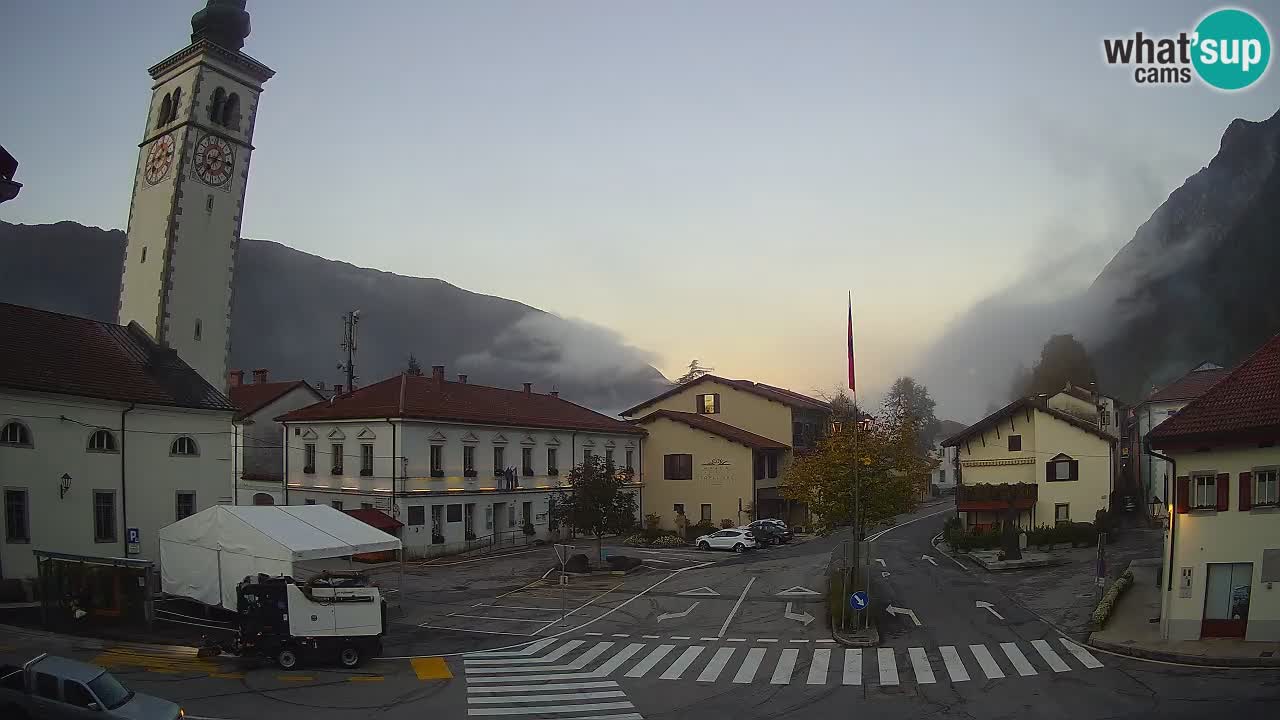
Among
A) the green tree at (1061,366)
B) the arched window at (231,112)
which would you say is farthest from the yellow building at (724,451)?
the green tree at (1061,366)

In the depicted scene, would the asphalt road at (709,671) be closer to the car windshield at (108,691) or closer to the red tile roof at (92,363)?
the car windshield at (108,691)

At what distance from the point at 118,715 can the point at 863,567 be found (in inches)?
1246

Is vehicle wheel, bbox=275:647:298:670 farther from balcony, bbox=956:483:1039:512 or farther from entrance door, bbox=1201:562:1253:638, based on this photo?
balcony, bbox=956:483:1039:512

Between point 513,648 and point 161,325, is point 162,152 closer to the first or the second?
point 161,325

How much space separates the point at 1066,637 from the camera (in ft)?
79.1

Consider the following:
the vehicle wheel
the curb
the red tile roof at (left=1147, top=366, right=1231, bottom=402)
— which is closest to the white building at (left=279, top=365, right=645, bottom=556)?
the vehicle wheel


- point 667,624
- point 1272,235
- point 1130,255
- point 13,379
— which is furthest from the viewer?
point 1130,255

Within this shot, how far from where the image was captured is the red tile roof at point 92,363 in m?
31.5

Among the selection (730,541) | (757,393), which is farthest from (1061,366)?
(730,541)

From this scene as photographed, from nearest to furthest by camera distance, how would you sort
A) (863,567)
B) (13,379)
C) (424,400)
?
(13,379) → (863,567) → (424,400)

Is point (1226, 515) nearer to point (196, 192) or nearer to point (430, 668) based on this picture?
point (430, 668)

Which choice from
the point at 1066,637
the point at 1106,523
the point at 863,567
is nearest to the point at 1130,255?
the point at 1106,523

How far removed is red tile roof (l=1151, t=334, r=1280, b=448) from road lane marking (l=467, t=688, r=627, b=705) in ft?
53.5

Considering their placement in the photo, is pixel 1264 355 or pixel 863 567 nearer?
pixel 1264 355
